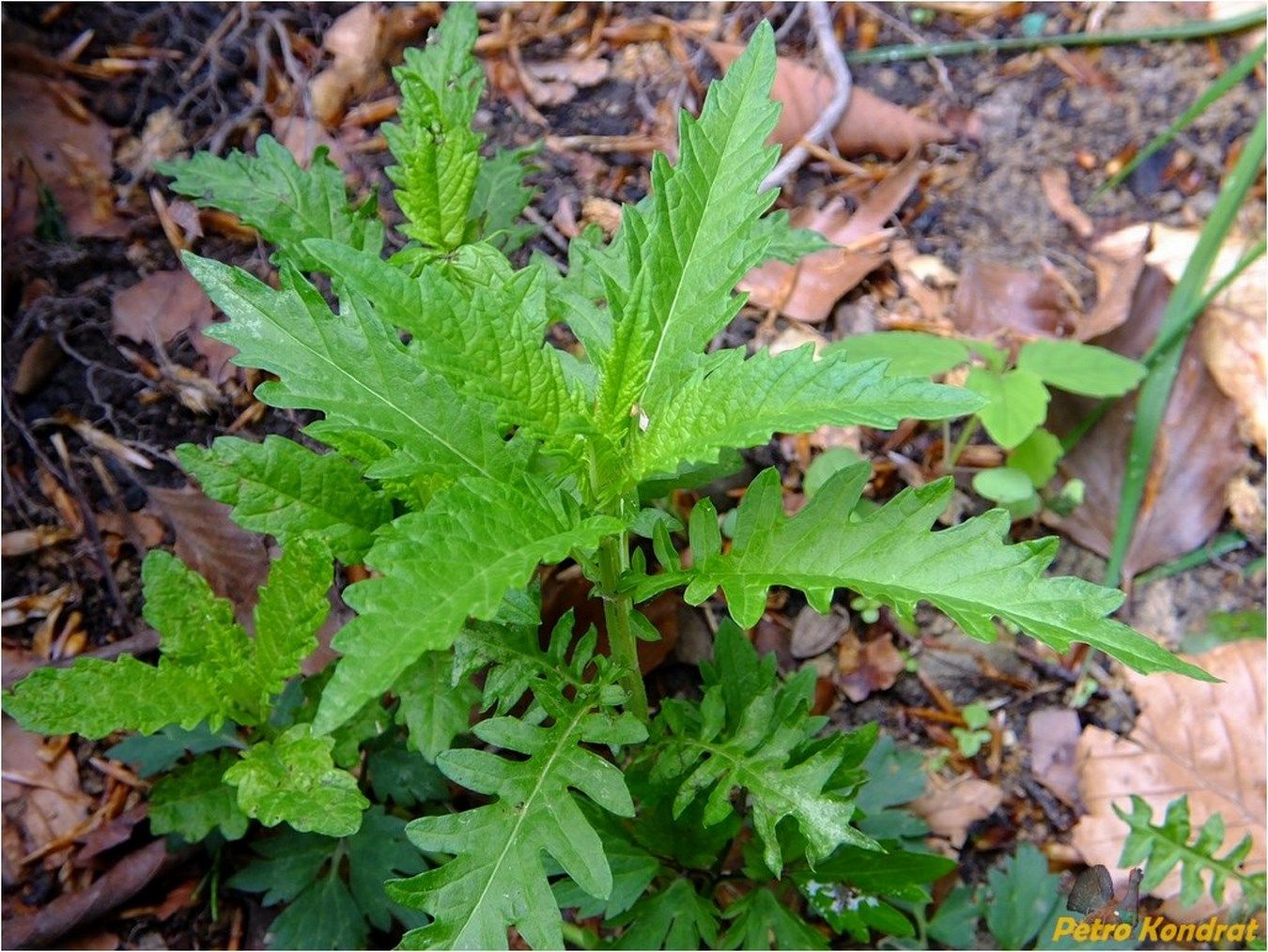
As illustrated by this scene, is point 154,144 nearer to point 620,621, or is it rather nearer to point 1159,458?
point 620,621

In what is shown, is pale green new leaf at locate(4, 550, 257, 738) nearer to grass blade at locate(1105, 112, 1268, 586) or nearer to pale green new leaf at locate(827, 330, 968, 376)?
pale green new leaf at locate(827, 330, 968, 376)

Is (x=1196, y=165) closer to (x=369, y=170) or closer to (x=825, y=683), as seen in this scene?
(x=825, y=683)

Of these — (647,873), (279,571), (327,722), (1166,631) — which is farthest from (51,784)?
(1166,631)

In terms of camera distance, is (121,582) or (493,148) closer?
(121,582)

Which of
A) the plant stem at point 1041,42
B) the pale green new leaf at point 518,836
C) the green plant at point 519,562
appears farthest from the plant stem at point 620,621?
the plant stem at point 1041,42

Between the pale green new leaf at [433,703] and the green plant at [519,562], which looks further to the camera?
the pale green new leaf at [433,703]

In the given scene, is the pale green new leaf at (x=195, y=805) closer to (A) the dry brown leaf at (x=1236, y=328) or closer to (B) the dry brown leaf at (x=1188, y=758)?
(B) the dry brown leaf at (x=1188, y=758)
